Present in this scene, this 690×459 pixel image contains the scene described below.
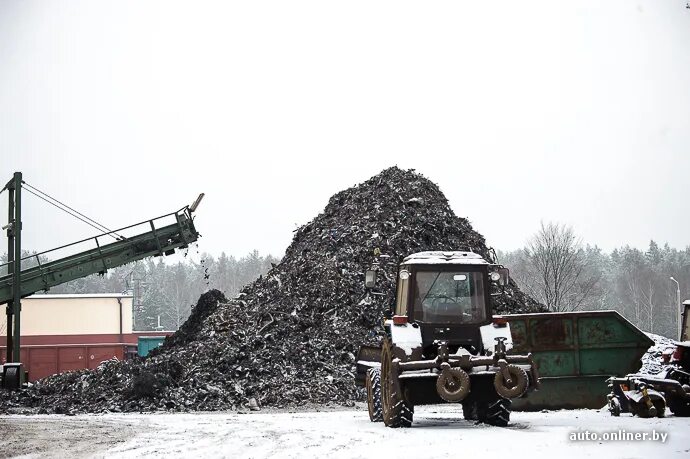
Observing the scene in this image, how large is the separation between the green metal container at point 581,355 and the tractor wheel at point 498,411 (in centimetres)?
400

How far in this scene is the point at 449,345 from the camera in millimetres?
13906

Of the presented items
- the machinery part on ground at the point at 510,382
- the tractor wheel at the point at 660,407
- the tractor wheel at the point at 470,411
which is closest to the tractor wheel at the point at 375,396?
the tractor wheel at the point at 470,411

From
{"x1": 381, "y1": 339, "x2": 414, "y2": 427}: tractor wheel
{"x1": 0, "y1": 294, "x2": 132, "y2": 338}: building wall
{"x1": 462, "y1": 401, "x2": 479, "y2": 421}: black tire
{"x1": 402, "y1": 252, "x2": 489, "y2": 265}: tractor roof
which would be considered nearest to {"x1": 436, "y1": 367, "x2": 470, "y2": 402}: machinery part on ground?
{"x1": 381, "y1": 339, "x2": 414, "y2": 427}: tractor wheel

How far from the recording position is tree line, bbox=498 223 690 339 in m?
55.5

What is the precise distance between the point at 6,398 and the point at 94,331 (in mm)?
24383

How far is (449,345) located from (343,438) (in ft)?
7.65

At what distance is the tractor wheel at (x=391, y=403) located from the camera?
1354cm

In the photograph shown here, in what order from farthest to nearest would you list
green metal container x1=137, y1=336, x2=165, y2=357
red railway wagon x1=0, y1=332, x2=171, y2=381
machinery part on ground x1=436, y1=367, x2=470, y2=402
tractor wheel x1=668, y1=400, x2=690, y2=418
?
green metal container x1=137, y1=336, x2=165, y2=357
red railway wagon x1=0, y1=332, x2=171, y2=381
tractor wheel x1=668, y1=400, x2=690, y2=418
machinery part on ground x1=436, y1=367, x2=470, y2=402

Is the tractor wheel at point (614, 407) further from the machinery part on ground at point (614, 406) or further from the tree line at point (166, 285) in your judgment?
the tree line at point (166, 285)

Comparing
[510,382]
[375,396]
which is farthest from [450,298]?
[375,396]

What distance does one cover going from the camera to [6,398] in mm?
24172

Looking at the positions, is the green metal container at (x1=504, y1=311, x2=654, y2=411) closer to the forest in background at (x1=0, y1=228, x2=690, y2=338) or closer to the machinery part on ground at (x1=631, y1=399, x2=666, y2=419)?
the machinery part on ground at (x1=631, y1=399, x2=666, y2=419)

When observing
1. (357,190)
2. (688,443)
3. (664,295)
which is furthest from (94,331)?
(664,295)

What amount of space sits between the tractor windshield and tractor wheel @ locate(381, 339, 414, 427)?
2.81ft
